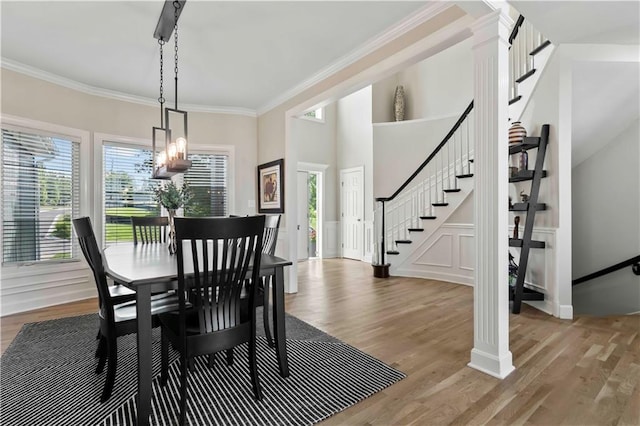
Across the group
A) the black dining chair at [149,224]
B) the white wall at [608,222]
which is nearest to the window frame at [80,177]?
the black dining chair at [149,224]

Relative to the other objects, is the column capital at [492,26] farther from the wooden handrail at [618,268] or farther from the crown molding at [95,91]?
the crown molding at [95,91]

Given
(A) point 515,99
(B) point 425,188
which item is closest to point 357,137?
(B) point 425,188

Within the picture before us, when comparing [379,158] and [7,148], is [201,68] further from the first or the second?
[379,158]

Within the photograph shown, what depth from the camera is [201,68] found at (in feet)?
12.3

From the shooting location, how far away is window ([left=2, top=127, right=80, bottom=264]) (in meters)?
3.67

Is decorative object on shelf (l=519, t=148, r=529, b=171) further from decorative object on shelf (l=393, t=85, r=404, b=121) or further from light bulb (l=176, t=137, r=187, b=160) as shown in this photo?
decorative object on shelf (l=393, t=85, r=404, b=121)

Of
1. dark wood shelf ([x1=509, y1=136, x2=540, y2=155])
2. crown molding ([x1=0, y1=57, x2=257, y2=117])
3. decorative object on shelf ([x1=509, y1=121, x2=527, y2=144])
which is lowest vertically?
dark wood shelf ([x1=509, y1=136, x2=540, y2=155])

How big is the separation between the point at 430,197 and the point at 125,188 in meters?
4.65

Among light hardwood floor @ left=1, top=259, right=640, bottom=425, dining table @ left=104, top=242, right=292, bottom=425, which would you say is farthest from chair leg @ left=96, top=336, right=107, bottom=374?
light hardwood floor @ left=1, top=259, right=640, bottom=425

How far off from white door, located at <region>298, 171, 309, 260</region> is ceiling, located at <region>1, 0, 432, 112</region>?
3.09m

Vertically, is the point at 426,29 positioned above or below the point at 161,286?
above

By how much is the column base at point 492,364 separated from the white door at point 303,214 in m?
5.14

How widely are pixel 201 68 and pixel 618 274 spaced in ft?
17.8

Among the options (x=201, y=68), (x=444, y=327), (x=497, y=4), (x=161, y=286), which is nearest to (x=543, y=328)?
(x=444, y=327)
